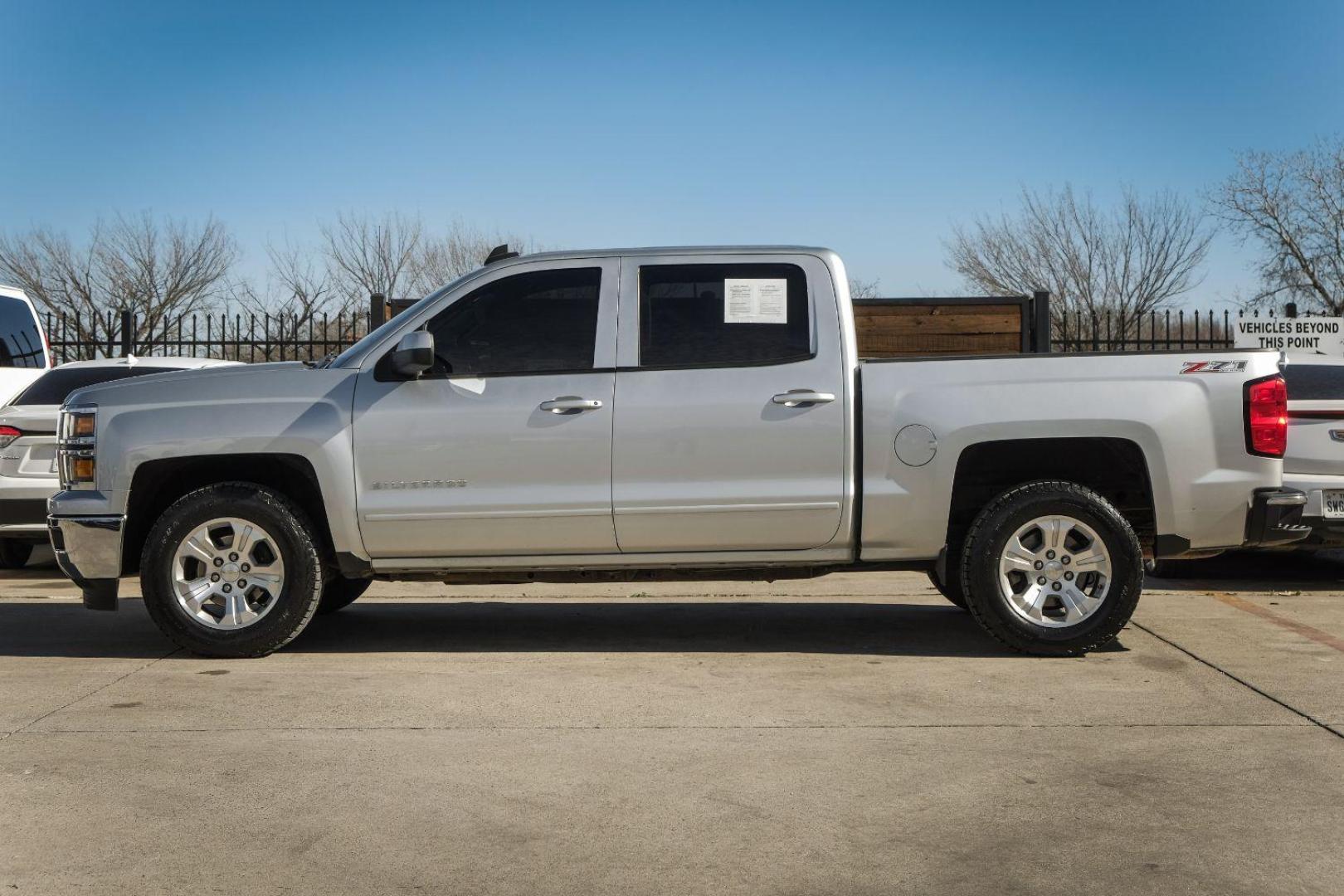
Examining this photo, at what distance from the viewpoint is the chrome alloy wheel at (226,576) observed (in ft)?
23.9

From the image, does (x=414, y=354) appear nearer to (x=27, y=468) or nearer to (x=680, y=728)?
(x=680, y=728)

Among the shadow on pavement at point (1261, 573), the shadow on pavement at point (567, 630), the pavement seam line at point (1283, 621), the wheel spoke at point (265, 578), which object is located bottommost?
the shadow on pavement at point (567, 630)

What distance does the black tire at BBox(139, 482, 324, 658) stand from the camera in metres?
7.25

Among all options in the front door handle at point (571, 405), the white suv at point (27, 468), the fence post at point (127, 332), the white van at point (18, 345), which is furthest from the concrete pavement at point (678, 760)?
the fence post at point (127, 332)

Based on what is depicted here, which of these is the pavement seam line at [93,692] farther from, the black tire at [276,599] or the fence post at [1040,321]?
A: the fence post at [1040,321]

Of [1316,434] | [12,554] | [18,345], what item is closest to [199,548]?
[12,554]

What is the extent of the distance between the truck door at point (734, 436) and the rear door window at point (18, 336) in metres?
7.74

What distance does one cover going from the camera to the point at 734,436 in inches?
284

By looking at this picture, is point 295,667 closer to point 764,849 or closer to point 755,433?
point 755,433

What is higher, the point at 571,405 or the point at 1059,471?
the point at 571,405

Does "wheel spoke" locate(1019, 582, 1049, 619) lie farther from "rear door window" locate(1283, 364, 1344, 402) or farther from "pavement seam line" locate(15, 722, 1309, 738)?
"rear door window" locate(1283, 364, 1344, 402)

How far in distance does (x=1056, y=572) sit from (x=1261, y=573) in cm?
451

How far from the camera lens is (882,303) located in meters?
15.8

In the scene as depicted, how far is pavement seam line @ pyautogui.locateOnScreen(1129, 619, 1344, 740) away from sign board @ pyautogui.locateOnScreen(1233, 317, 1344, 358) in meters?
9.91
